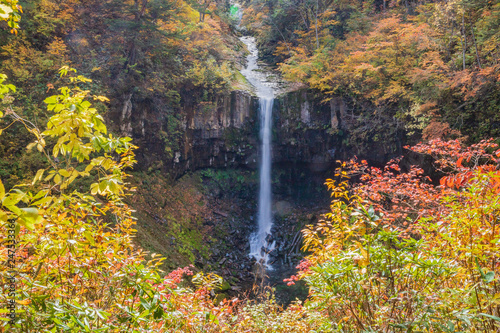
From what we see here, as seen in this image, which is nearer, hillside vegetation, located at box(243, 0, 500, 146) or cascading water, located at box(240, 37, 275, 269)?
hillside vegetation, located at box(243, 0, 500, 146)

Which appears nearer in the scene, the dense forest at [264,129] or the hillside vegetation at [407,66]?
the dense forest at [264,129]

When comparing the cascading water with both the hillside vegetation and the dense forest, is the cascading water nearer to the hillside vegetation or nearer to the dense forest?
the dense forest

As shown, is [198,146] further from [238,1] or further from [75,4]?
[238,1]

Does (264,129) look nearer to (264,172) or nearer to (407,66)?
(264,172)

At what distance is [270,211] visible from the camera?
603 inches

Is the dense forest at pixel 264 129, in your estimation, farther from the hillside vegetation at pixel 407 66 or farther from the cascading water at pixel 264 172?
the cascading water at pixel 264 172

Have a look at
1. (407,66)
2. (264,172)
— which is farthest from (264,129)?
(407,66)

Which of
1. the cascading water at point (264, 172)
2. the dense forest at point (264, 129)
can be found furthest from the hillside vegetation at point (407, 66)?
the cascading water at point (264, 172)

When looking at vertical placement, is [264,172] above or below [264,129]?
below

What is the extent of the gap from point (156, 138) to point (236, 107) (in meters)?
4.57

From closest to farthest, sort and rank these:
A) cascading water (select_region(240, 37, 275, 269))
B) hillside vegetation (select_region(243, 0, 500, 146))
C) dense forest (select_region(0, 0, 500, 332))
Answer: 1. dense forest (select_region(0, 0, 500, 332))
2. hillside vegetation (select_region(243, 0, 500, 146))
3. cascading water (select_region(240, 37, 275, 269))

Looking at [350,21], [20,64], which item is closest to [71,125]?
[20,64]

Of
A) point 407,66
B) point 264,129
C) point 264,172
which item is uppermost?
point 407,66

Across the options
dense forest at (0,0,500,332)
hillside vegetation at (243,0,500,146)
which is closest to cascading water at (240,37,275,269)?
dense forest at (0,0,500,332)
